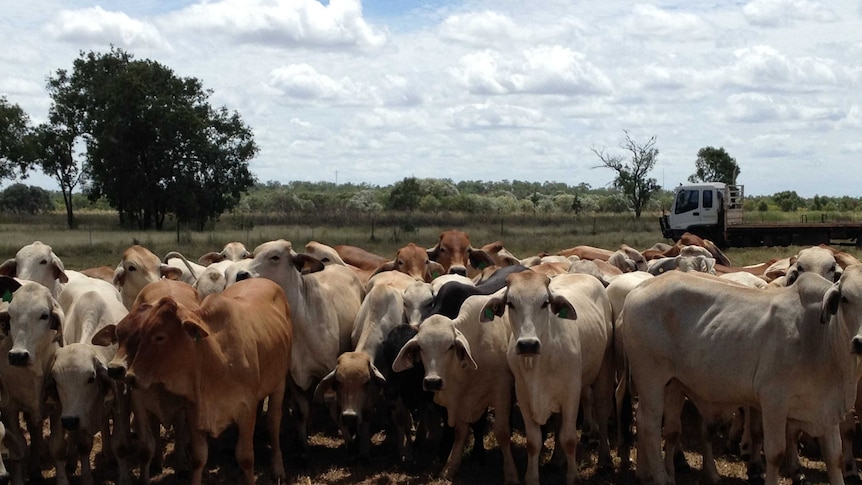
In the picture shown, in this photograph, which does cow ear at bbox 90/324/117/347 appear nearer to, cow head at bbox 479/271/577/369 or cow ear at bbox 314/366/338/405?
cow ear at bbox 314/366/338/405

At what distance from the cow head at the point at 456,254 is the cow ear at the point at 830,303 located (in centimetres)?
549

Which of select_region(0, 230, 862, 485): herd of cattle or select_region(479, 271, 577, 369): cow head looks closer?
select_region(0, 230, 862, 485): herd of cattle

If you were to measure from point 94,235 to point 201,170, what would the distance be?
826 cm

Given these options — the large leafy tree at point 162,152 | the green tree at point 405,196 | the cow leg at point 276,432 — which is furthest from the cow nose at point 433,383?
the green tree at point 405,196

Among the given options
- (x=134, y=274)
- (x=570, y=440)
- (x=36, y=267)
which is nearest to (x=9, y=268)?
(x=36, y=267)

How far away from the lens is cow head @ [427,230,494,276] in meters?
11.9

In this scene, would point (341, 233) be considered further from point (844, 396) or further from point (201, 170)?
point (844, 396)

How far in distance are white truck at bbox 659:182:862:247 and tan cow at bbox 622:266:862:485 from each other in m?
27.4

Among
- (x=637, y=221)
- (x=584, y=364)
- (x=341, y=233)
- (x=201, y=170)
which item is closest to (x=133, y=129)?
(x=201, y=170)

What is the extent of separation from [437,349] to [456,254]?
4.33 metres

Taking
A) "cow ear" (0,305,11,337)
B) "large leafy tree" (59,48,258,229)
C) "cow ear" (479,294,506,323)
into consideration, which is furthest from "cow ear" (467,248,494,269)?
"large leafy tree" (59,48,258,229)

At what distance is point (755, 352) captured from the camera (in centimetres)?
709

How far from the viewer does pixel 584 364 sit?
825 centimetres

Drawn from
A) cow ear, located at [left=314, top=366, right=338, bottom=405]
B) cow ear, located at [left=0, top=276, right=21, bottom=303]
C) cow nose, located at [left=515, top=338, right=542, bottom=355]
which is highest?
cow ear, located at [left=0, top=276, right=21, bottom=303]
